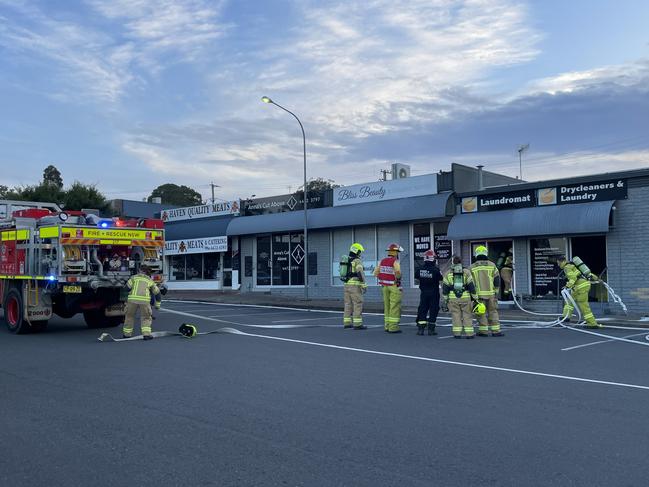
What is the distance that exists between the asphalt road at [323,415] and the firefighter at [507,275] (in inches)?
355

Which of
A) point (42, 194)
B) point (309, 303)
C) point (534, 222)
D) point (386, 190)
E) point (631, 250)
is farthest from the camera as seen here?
point (42, 194)

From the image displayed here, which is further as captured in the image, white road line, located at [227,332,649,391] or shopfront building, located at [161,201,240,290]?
shopfront building, located at [161,201,240,290]

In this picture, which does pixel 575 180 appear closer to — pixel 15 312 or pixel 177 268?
pixel 15 312

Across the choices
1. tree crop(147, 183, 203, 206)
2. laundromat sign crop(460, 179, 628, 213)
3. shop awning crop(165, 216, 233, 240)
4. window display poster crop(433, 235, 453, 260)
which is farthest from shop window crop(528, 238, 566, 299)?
tree crop(147, 183, 203, 206)

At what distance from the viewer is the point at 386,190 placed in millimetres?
24688

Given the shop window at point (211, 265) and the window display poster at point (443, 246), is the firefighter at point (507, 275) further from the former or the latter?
the shop window at point (211, 265)

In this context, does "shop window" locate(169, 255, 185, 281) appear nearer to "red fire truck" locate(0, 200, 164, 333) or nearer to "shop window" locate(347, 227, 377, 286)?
"shop window" locate(347, 227, 377, 286)

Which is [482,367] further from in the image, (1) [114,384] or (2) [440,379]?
(1) [114,384]

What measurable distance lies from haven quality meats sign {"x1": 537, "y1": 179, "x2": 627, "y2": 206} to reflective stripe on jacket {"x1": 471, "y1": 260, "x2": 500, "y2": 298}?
707cm

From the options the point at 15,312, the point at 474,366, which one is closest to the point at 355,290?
the point at 474,366

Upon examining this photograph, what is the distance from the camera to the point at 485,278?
44.8 feet

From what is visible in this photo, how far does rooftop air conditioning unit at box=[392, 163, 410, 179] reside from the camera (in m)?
25.7

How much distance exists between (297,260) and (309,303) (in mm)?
4663

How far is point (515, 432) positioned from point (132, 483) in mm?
3384
